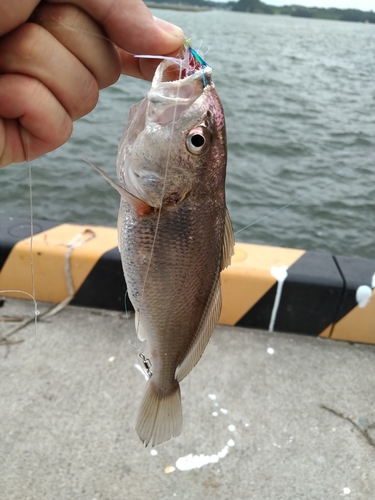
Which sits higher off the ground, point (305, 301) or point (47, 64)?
point (47, 64)

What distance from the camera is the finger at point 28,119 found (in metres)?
1.18

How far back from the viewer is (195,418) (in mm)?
2578

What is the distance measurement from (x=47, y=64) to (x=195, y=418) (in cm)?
209

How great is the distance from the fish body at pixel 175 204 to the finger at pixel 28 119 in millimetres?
223

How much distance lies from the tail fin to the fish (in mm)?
39

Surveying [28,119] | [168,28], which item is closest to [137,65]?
[168,28]

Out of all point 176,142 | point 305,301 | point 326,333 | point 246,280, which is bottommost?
point 326,333

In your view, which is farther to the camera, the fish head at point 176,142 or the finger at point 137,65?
the finger at point 137,65

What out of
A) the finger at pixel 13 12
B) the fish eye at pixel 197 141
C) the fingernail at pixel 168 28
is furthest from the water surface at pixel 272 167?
the finger at pixel 13 12

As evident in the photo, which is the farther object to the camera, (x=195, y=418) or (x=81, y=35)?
(x=195, y=418)

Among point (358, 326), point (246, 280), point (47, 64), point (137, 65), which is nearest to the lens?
point (47, 64)

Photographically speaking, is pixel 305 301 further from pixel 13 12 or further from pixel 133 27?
pixel 13 12

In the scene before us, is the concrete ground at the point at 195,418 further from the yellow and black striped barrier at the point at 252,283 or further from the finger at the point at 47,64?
the finger at the point at 47,64

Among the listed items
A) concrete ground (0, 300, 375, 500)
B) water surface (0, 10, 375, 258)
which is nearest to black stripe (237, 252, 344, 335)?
concrete ground (0, 300, 375, 500)
